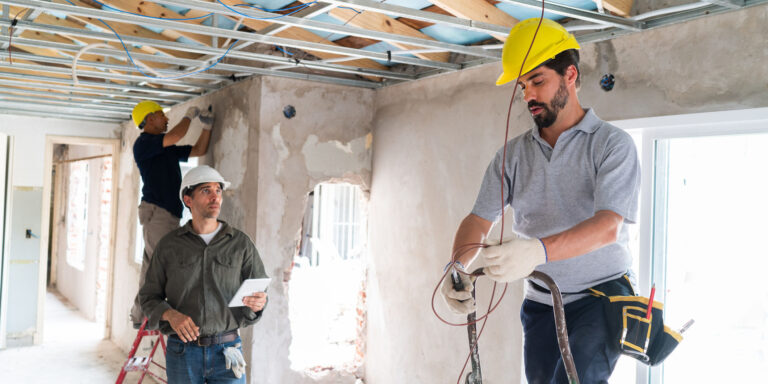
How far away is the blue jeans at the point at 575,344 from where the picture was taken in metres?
1.68

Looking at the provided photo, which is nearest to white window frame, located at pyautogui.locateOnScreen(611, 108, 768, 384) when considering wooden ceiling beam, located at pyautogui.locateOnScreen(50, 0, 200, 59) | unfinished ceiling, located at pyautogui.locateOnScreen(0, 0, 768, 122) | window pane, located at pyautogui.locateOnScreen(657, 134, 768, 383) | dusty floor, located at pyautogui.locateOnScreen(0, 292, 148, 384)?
window pane, located at pyautogui.locateOnScreen(657, 134, 768, 383)

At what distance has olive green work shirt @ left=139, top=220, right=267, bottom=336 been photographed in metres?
3.05

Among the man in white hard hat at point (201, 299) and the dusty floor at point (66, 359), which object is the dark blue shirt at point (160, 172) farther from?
the dusty floor at point (66, 359)

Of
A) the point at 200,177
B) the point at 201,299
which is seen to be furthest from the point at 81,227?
the point at 201,299

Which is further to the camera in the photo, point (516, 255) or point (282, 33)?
point (282, 33)

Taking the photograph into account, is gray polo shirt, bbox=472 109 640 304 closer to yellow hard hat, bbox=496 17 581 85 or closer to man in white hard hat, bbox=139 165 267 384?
yellow hard hat, bbox=496 17 581 85

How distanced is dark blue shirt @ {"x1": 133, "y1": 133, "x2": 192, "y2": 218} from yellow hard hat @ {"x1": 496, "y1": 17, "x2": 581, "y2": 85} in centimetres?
336

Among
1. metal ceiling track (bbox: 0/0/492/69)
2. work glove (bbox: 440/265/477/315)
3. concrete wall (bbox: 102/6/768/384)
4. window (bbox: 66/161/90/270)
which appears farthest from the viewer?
window (bbox: 66/161/90/270)

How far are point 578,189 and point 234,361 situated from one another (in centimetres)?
203

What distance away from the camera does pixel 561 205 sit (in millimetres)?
1781

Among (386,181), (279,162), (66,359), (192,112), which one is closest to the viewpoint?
(279,162)

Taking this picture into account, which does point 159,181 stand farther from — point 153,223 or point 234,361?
point 234,361

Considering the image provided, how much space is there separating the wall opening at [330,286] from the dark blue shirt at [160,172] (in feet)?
3.51

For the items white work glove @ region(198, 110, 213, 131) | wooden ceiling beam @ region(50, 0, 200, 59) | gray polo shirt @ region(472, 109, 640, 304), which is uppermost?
wooden ceiling beam @ region(50, 0, 200, 59)
